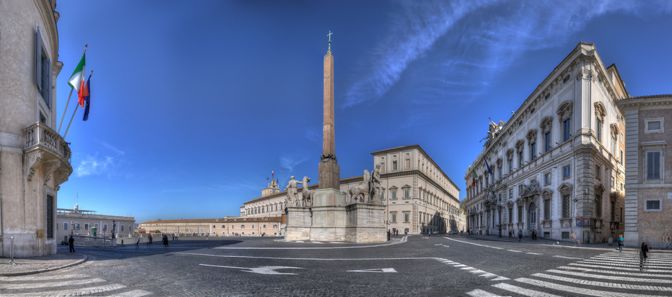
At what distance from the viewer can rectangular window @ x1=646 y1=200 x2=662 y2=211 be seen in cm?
2747

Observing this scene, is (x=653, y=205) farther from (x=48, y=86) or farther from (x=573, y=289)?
(x=48, y=86)

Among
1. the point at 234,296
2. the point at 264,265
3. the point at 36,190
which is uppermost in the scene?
the point at 36,190

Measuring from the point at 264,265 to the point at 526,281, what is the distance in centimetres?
872

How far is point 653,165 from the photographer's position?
28078mm

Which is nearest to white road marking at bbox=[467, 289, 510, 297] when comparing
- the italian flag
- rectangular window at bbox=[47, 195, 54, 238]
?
rectangular window at bbox=[47, 195, 54, 238]

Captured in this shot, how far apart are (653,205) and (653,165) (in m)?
2.82

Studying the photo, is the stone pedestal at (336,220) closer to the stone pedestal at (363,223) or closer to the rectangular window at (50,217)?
the stone pedestal at (363,223)

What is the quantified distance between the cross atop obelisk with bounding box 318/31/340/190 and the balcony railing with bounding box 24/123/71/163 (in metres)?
18.4

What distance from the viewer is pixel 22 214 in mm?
17141

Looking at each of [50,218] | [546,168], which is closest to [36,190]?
[50,218]

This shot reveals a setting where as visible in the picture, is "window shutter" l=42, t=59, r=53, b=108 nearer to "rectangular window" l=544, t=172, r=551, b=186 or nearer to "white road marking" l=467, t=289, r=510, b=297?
"white road marking" l=467, t=289, r=510, b=297

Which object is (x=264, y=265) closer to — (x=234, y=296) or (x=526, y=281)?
(x=234, y=296)

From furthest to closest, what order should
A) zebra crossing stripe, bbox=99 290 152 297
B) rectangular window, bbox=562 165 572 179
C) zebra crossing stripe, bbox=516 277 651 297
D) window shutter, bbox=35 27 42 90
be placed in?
rectangular window, bbox=562 165 572 179
window shutter, bbox=35 27 42 90
zebra crossing stripe, bbox=516 277 651 297
zebra crossing stripe, bbox=99 290 152 297

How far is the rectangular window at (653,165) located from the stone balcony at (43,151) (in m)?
36.2
